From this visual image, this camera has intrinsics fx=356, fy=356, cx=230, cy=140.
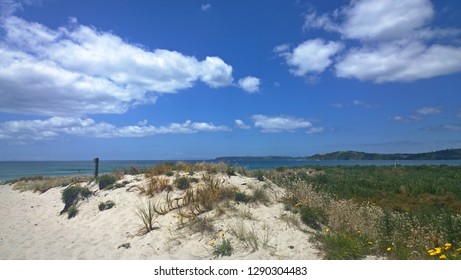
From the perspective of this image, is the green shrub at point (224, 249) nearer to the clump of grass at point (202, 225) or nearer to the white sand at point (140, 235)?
the white sand at point (140, 235)

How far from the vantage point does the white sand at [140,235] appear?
8.20 meters

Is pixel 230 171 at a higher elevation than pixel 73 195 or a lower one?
higher

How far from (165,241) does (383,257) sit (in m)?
5.14

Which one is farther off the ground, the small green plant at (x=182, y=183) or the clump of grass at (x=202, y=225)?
the small green plant at (x=182, y=183)

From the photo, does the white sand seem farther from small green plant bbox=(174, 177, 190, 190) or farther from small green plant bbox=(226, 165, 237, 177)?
small green plant bbox=(174, 177, 190, 190)

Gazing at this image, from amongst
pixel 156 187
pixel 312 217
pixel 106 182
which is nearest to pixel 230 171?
pixel 156 187

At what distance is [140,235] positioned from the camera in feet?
32.4

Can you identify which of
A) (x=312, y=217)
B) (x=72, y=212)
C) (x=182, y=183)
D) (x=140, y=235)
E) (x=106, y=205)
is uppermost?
(x=182, y=183)

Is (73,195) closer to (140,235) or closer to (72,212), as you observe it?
(72,212)

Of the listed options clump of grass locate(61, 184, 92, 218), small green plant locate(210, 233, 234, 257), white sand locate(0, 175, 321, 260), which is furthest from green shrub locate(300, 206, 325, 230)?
clump of grass locate(61, 184, 92, 218)

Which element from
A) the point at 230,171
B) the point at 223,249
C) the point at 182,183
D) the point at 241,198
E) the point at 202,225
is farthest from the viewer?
the point at 230,171

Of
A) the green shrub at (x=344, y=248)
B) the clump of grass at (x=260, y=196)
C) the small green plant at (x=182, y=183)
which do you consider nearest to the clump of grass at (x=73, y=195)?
the small green plant at (x=182, y=183)

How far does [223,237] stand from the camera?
8.34 meters

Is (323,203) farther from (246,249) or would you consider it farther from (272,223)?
(246,249)
